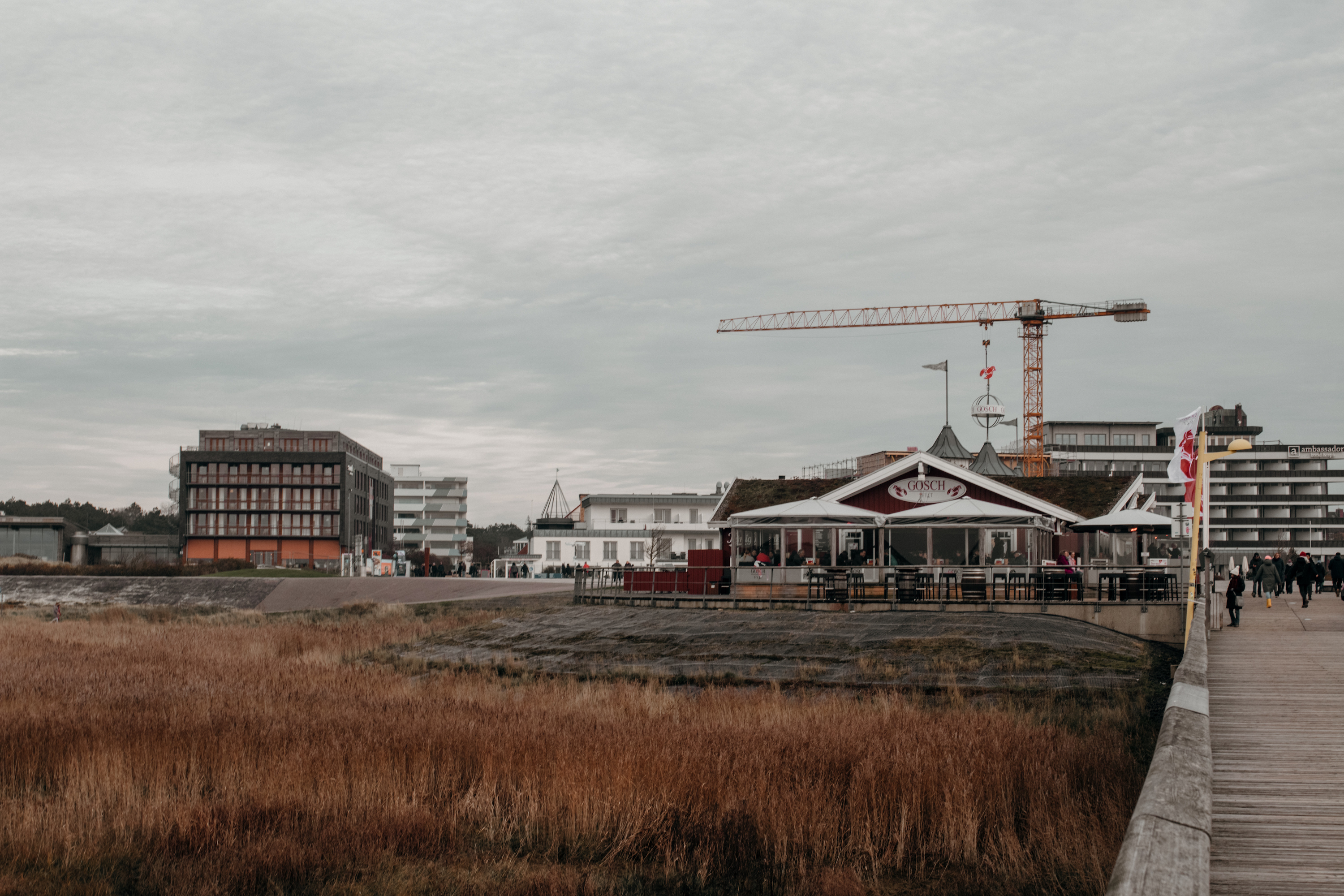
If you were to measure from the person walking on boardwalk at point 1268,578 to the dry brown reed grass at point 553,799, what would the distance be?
69.8 ft

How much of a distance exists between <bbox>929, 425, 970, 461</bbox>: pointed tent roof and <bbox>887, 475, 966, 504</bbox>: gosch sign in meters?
11.1

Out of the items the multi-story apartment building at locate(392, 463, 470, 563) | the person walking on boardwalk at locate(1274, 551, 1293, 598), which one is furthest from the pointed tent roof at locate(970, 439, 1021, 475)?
the multi-story apartment building at locate(392, 463, 470, 563)

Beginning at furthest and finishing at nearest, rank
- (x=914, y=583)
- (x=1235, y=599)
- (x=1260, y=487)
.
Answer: (x=1260, y=487)
(x=914, y=583)
(x=1235, y=599)

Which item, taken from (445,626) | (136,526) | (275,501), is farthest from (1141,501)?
(136,526)

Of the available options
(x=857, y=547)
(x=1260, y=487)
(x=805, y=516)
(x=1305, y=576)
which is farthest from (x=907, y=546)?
(x=1260, y=487)

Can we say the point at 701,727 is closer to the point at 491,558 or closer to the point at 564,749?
the point at 564,749

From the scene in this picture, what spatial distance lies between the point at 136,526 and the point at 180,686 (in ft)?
549

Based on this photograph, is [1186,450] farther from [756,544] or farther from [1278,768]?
[756,544]

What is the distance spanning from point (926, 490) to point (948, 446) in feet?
39.1

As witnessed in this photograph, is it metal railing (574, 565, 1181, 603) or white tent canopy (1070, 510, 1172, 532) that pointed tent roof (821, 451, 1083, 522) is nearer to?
white tent canopy (1070, 510, 1172, 532)

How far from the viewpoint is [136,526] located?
173 meters

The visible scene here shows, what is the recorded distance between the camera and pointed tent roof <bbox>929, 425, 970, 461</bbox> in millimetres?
50906

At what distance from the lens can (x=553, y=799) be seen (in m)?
11.8

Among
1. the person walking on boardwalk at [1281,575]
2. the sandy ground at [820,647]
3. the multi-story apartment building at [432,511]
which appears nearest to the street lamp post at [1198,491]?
the sandy ground at [820,647]
